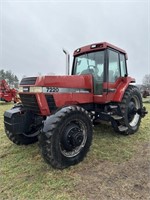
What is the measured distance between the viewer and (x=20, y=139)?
13.4ft

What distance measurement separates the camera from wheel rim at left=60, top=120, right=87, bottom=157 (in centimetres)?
329

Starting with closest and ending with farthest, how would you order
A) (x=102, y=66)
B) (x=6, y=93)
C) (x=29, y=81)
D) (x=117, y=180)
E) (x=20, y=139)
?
(x=117, y=180)
(x=29, y=81)
(x=20, y=139)
(x=102, y=66)
(x=6, y=93)

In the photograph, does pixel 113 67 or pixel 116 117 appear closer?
pixel 116 117

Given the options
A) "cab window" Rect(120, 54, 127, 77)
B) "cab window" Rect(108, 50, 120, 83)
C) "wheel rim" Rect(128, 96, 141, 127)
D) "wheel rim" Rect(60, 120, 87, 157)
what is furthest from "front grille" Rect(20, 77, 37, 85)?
"wheel rim" Rect(128, 96, 141, 127)

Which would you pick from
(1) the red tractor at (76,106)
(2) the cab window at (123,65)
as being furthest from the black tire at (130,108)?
(2) the cab window at (123,65)

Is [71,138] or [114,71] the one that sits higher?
[114,71]

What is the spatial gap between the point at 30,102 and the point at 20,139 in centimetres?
99

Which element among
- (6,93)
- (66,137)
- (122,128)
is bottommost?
(122,128)

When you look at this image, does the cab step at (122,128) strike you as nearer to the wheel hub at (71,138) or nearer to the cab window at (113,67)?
the cab window at (113,67)

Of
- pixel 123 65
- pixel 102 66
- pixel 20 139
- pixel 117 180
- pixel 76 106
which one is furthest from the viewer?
pixel 123 65

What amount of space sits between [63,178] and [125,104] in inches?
100

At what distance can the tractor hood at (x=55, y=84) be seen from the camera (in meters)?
3.36

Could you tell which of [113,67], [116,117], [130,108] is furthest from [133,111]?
[113,67]

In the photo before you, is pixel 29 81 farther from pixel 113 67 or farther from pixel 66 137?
pixel 113 67
